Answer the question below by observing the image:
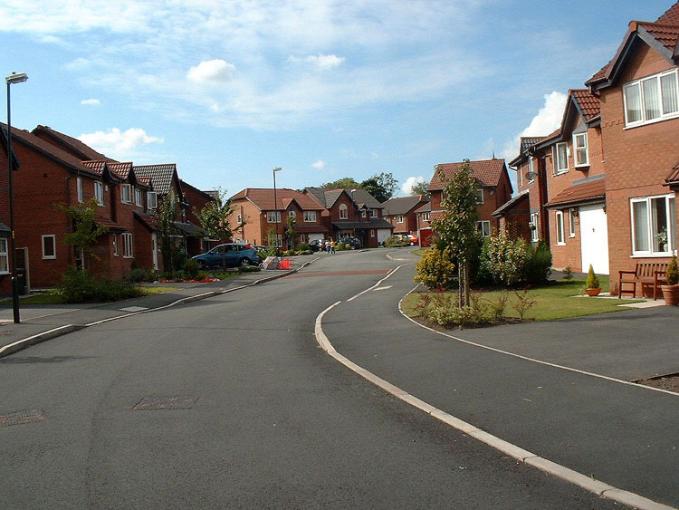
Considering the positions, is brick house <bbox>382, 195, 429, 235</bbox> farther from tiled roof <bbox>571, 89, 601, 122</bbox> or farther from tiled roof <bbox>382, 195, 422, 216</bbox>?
tiled roof <bbox>571, 89, 601, 122</bbox>

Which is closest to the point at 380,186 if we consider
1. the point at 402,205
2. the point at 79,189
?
the point at 402,205

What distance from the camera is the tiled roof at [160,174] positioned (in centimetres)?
5702

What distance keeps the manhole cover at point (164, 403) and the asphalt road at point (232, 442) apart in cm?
3

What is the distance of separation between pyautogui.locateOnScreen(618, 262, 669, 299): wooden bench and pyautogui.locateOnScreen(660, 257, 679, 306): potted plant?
0.55 m

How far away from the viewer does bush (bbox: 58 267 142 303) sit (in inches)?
1037

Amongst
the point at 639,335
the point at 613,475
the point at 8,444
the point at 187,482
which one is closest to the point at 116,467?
the point at 187,482

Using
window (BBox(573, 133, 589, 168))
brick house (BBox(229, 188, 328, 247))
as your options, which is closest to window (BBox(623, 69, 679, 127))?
window (BBox(573, 133, 589, 168))

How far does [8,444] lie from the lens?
716 centimetres

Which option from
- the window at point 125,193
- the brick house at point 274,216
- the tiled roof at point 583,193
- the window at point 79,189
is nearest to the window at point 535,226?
the tiled roof at point 583,193

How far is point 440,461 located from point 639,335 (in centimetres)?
745

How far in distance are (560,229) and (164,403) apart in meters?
26.0

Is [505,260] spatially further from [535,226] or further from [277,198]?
[277,198]

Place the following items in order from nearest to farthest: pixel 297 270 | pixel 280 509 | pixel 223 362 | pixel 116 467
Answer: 1. pixel 280 509
2. pixel 116 467
3. pixel 223 362
4. pixel 297 270

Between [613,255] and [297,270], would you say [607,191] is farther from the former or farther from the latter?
[297,270]
